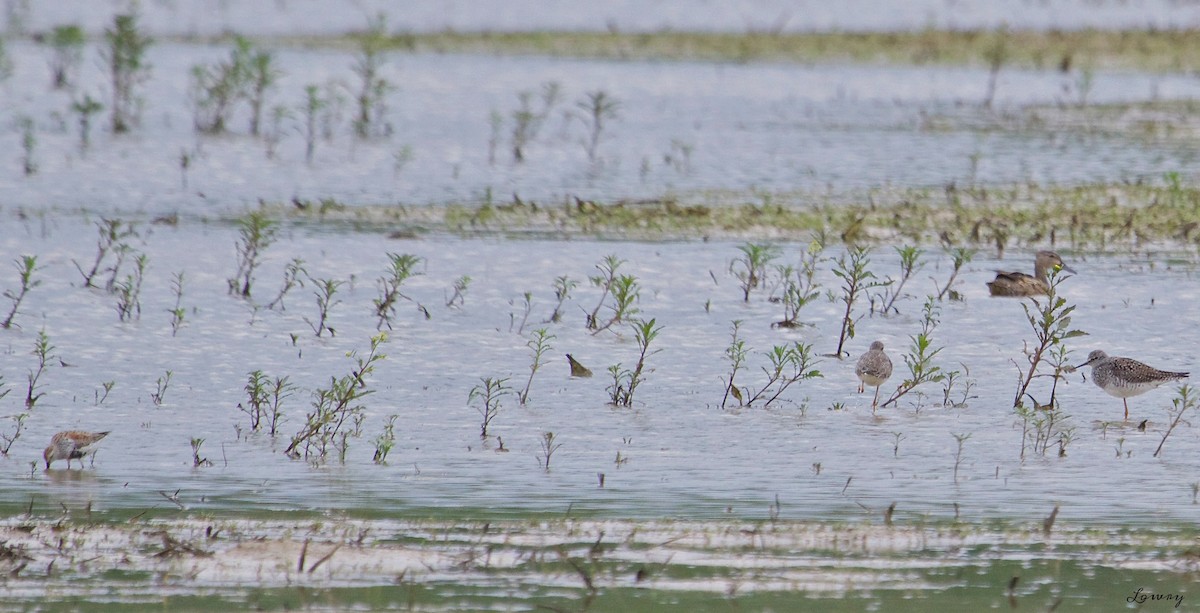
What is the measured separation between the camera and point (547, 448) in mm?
7938

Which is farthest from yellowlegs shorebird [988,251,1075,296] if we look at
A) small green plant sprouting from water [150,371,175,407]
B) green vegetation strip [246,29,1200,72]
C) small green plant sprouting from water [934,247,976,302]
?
green vegetation strip [246,29,1200,72]

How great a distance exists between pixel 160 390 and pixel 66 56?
13.8 m

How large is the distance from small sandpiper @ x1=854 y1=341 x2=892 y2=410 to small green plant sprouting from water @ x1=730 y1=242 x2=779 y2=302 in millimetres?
2193

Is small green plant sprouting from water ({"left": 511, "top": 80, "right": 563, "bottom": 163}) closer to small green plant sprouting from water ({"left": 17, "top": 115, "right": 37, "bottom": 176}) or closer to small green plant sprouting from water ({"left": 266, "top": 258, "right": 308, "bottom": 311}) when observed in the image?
small green plant sprouting from water ({"left": 17, "top": 115, "right": 37, "bottom": 176})

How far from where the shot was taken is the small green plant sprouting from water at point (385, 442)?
25.6 feet

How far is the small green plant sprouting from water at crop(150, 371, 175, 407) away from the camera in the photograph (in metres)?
8.90

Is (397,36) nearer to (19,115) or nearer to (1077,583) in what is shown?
(19,115)

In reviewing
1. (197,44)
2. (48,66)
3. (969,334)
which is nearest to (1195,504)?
(969,334)

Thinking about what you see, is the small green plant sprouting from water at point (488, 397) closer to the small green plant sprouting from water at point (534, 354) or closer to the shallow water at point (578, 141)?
the small green plant sprouting from water at point (534, 354)

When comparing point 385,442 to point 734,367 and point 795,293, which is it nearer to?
point 734,367

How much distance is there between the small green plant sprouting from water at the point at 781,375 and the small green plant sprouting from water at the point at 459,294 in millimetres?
2207

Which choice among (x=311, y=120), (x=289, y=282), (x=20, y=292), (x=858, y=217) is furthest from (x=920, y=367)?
(x=311, y=120)

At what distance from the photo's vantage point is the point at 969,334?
34.7ft

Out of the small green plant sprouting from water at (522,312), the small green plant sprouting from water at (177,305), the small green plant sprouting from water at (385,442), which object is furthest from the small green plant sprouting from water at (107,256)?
the small green plant sprouting from water at (385,442)
